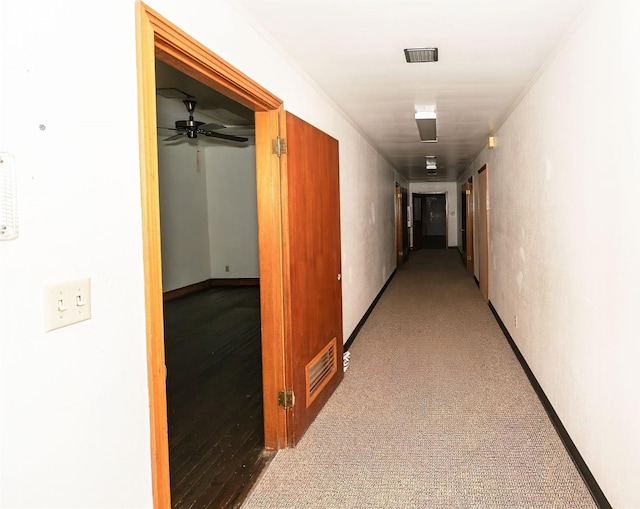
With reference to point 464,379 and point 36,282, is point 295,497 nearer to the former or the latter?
point 36,282

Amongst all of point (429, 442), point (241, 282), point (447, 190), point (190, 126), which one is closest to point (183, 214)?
point (241, 282)

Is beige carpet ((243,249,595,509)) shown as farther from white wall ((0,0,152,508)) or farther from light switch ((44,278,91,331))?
light switch ((44,278,91,331))

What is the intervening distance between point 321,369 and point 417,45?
210 cm

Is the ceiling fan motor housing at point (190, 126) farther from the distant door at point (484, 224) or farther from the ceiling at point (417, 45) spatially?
the distant door at point (484, 224)

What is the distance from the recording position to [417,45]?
8.81 feet

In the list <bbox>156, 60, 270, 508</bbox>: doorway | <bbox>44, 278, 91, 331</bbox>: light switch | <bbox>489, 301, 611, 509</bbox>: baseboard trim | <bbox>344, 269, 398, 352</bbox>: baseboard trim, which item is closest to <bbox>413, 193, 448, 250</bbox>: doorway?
<bbox>156, 60, 270, 508</bbox>: doorway

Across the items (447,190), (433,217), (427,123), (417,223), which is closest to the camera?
(427,123)

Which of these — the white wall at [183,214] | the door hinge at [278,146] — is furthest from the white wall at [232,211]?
the door hinge at [278,146]

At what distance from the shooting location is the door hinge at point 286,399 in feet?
8.75

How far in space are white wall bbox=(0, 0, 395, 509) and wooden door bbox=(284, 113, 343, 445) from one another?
3.98 feet

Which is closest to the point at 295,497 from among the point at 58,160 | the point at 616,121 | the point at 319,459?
the point at 319,459

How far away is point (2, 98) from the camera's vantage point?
1.02 meters

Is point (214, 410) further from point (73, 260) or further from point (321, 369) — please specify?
point (73, 260)

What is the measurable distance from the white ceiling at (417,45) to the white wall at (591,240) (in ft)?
0.63
